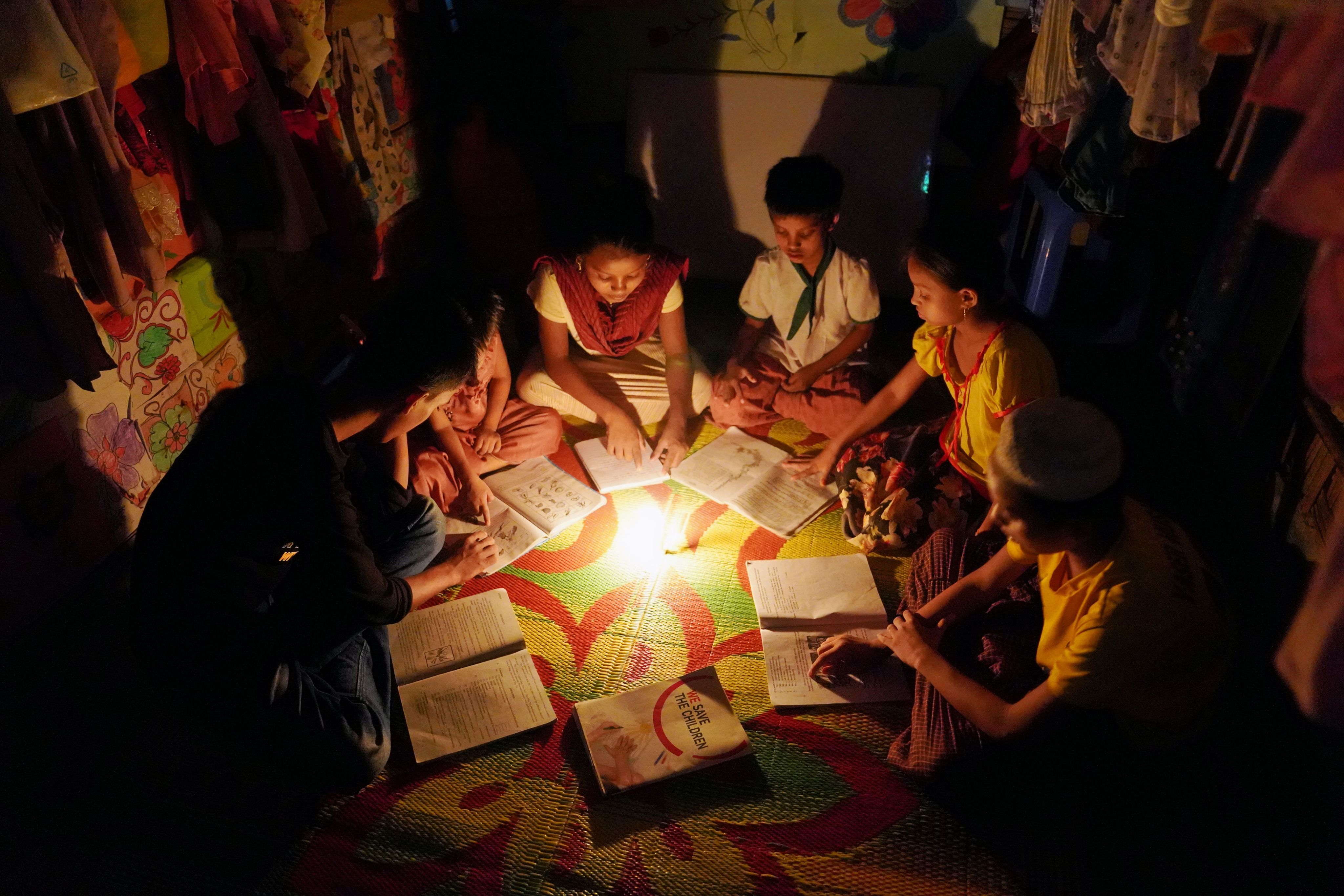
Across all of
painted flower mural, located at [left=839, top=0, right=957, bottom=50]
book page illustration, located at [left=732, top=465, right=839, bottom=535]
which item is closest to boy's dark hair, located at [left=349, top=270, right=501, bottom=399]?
book page illustration, located at [left=732, top=465, right=839, bottom=535]

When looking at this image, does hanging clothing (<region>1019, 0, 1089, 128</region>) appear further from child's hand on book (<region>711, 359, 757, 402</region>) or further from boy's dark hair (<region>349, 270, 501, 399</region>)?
boy's dark hair (<region>349, 270, 501, 399</region>)

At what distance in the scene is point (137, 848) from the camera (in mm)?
1559

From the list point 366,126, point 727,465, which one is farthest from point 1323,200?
point 366,126

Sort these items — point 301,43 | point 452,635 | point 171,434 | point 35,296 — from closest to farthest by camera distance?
point 35,296, point 452,635, point 301,43, point 171,434

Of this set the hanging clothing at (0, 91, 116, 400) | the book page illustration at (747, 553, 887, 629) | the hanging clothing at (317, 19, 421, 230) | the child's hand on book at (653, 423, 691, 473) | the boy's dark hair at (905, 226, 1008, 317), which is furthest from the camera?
the hanging clothing at (317, 19, 421, 230)

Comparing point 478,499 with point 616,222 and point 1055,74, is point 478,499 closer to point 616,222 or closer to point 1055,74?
point 616,222

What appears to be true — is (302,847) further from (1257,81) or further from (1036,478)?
(1257,81)

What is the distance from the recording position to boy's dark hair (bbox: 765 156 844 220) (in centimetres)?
229

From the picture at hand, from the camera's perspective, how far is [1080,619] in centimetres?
137

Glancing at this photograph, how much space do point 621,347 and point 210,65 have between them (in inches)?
50.0

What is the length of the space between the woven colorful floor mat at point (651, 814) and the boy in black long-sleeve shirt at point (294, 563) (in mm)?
148

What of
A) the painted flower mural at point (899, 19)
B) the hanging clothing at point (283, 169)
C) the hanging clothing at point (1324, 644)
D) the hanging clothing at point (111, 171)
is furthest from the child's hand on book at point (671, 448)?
the hanging clothing at point (1324, 644)

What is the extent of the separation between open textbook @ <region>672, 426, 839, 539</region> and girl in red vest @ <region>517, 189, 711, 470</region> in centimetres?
8

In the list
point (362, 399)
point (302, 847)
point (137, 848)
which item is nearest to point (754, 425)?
point (362, 399)
